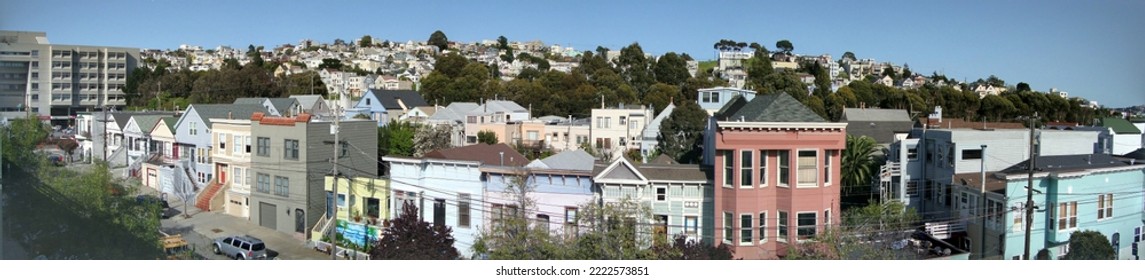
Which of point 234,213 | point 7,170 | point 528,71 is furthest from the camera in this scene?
point 528,71

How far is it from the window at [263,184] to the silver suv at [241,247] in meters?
0.71

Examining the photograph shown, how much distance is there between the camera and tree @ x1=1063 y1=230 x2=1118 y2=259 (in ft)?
20.5

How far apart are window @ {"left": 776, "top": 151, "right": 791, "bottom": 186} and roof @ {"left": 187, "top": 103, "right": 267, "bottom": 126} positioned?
16.5 feet

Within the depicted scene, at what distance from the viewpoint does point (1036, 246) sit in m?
6.40

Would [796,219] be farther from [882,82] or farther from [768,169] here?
[882,82]

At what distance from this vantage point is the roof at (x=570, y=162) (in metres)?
7.38

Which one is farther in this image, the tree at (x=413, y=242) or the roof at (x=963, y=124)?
the roof at (x=963, y=124)

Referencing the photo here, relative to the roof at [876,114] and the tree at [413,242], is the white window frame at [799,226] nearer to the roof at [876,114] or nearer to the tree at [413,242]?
the tree at [413,242]

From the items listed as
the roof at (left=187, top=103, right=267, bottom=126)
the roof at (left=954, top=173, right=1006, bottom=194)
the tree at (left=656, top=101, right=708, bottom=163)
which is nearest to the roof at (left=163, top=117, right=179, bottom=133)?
the roof at (left=187, top=103, right=267, bottom=126)

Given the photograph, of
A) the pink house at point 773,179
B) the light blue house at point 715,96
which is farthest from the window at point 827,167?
the light blue house at point 715,96

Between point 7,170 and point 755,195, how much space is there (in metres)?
4.80

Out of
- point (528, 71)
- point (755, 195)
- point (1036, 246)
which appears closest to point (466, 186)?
point (755, 195)

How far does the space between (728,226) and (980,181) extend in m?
2.28

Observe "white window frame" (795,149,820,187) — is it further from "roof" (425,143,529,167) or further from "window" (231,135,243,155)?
"window" (231,135,243,155)
